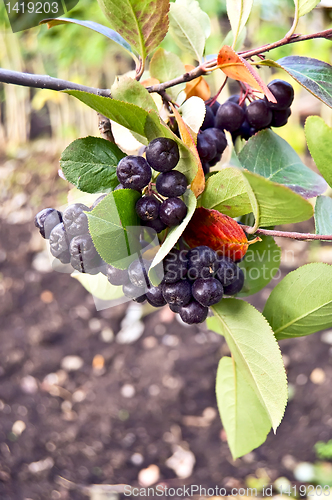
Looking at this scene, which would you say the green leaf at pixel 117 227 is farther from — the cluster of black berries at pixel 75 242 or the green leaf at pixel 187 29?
the green leaf at pixel 187 29

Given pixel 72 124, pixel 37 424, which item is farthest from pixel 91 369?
pixel 72 124

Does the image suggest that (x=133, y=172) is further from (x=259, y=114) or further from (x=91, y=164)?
(x=259, y=114)

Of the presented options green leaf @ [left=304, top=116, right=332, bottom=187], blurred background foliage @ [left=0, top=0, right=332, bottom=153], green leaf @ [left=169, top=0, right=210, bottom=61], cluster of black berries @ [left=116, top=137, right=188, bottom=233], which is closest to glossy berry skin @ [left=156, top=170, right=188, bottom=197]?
cluster of black berries @ [left=116, top=137, right=188, bottom=233]

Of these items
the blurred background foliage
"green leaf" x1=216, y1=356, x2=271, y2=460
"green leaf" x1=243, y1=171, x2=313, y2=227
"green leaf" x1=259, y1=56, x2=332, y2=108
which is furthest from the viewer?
the blurred background foliage

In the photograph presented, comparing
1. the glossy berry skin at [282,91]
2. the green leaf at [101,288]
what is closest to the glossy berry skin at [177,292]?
the green leaf at [101,288]

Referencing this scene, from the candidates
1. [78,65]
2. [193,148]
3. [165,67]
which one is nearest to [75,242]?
[193,148]

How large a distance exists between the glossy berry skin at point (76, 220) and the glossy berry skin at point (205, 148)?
0.40 ft

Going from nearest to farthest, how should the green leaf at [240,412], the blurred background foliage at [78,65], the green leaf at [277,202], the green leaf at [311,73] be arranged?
the green leaf at [277,202] < the green leaf at [311,73] < the green leaf at [240,412] < the blurred background foliage at [78,65]

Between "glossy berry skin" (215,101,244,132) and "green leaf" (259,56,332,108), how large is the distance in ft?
0.19

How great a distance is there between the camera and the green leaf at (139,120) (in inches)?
10.5

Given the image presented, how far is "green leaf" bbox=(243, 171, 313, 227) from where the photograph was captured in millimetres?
224

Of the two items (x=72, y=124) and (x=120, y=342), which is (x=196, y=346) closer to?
(x=120, y=342)

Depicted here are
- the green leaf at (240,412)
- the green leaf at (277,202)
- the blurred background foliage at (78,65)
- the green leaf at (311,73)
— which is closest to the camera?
the green leaf at (277,202)

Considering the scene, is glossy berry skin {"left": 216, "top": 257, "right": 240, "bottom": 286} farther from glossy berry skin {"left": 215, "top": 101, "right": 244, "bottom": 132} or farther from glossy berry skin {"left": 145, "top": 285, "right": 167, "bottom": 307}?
glossy berry skin {"left": 215, "top": 101, "right": 244, "bottom": 132}
